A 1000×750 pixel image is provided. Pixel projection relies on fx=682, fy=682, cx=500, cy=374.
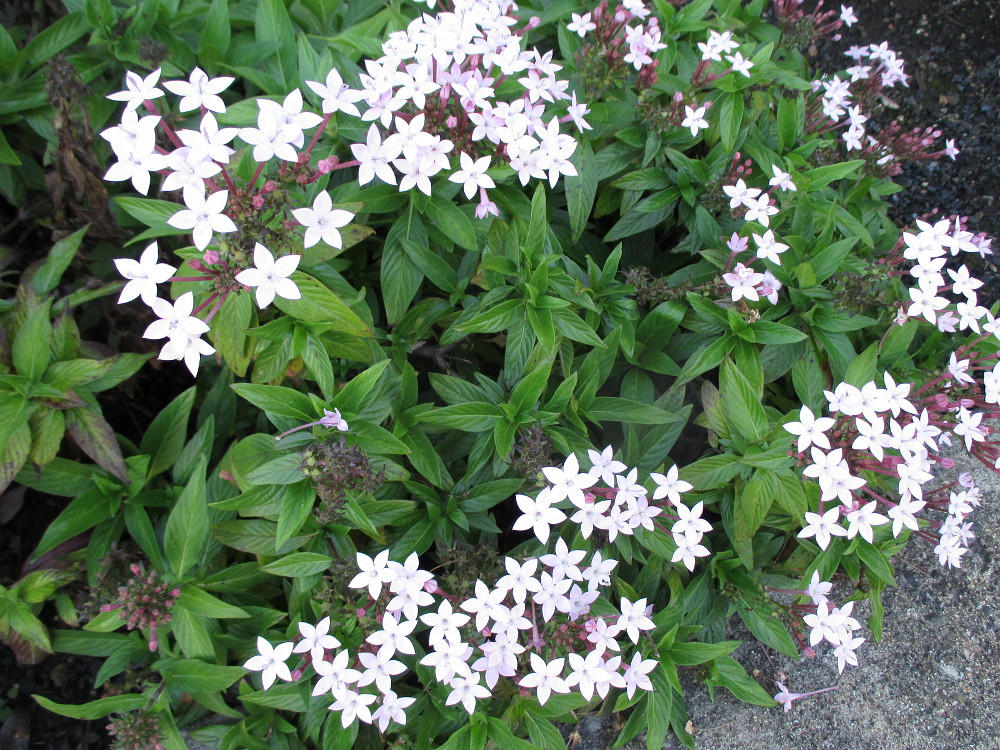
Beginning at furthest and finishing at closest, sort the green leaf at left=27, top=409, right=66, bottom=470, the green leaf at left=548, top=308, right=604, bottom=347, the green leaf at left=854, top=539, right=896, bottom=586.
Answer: the green leaf at left=854, top=539, right=896, bottom=586 → the green leaf at left=548, top=308, right=604, bottom=347 → the green leaf at left=27, top=409, right=66, bottom=470

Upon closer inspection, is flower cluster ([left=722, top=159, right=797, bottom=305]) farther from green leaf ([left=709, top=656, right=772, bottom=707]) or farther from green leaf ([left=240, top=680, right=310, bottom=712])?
green leaf ([left=240, top=680, right=310, bottom=712])

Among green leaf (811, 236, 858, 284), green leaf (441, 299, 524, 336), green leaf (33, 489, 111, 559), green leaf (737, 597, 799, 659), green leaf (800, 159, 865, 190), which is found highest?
green leaf (800, 159, 865, 190)

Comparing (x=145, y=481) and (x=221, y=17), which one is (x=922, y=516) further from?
Answer: (x=221, y=17)

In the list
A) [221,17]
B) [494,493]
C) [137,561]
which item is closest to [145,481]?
[137,561]

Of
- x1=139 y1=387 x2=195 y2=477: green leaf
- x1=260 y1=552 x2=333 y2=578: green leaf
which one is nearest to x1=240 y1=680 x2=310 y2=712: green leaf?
x1=260 y1=552 x2=333 y2=578: green leaf

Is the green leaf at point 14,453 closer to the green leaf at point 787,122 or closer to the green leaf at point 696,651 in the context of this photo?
the green leaf at point 696,651

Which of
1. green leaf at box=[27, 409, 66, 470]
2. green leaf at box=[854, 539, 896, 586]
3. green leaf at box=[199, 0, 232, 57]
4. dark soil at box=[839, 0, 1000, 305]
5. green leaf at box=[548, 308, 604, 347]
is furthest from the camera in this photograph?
dark soil at box=[839, 0, 1000, 305]

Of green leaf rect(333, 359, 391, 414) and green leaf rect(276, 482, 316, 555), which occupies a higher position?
green leaf rect(333, 359, 391, 414)
